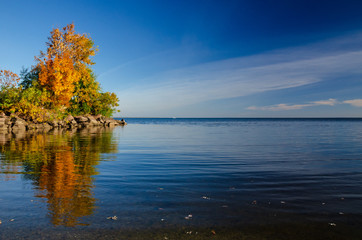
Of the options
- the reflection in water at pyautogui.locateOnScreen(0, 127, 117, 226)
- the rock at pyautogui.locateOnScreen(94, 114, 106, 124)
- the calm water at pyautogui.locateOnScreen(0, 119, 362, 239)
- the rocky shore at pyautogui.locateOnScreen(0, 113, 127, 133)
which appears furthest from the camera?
the rock at pyautogui.locateOnScreen(94, 114, 106, 124)

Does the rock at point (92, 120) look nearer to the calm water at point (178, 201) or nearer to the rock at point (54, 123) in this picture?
the rock at point (54, 123)

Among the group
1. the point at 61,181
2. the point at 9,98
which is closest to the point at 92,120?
the point at 9,98

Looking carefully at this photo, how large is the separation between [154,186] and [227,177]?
126 inches

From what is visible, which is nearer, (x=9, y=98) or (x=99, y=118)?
(x=9, y=98)

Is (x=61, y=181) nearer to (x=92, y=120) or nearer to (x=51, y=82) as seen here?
(x=51, y=82)

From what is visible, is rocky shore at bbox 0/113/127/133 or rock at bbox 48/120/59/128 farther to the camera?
rock at bbox 48/120/59/128

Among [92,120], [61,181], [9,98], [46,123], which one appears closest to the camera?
[61,181]

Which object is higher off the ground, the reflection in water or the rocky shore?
the rocky shore

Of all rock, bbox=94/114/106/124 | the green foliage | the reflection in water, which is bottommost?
the reflection in water

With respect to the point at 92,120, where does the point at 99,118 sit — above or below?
above

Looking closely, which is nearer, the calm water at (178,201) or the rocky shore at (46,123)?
the calm water at (178,201)

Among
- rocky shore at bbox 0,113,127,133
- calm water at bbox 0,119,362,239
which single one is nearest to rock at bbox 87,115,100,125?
rocky shore at bbox 0,113,127,133

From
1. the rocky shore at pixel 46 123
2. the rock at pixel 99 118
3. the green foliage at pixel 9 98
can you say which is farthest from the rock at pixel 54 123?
the rock at pixel 99 118

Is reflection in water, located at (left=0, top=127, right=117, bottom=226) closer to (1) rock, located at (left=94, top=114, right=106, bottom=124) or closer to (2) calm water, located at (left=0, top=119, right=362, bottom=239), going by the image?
(2) calm water, located at (left=0, top=119, right=362, bottom=239)
